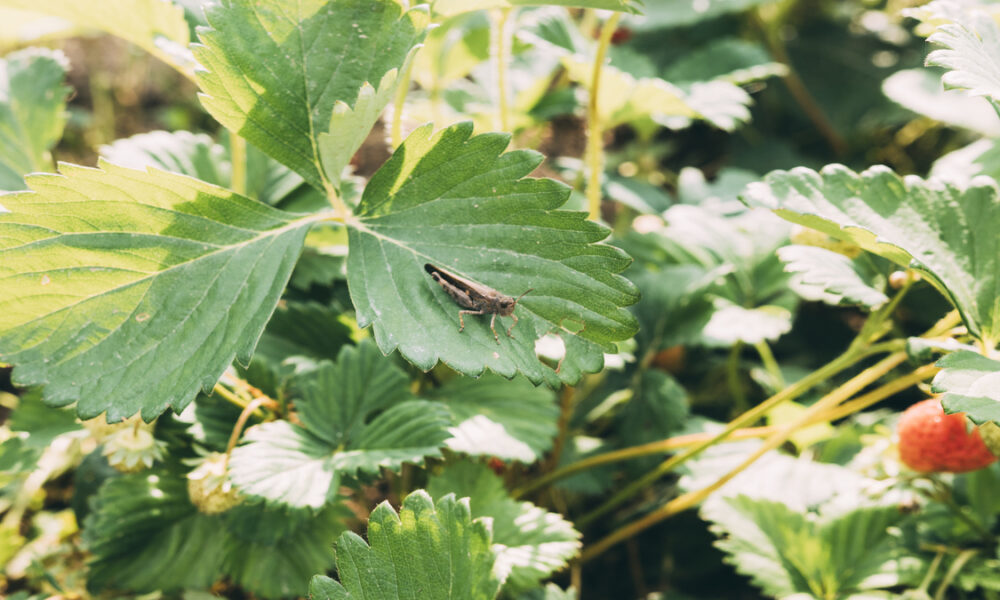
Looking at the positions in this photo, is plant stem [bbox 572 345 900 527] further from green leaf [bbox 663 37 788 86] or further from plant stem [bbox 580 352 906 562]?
green leaf [bbox 663 37 788 86]

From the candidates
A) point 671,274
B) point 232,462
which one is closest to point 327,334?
point 232,462

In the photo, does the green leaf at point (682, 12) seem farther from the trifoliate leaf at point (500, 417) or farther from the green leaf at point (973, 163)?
the trifoliate leaf at point (500, 417)

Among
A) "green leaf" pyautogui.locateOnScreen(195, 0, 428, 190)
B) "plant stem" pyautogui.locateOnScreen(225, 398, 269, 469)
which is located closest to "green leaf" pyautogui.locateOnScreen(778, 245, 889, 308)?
"green leaf" pyautogui.locateOnScreen(195, 0, 428, 190)

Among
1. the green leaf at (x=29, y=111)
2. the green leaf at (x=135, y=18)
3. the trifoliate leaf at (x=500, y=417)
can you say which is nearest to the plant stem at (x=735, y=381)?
the trifoliate leaf at (x=500, y=417)

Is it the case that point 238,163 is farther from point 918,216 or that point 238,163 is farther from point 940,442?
point 940,442

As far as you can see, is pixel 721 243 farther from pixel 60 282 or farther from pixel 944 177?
pixel 60 282

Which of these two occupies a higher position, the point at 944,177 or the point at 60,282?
the point at 944,177
